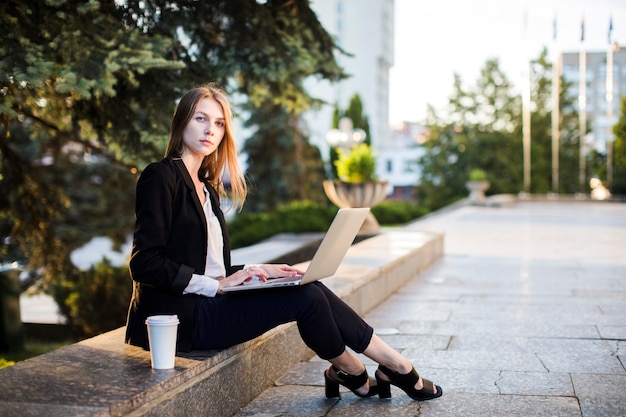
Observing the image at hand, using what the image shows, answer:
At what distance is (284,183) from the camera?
99.2 ft

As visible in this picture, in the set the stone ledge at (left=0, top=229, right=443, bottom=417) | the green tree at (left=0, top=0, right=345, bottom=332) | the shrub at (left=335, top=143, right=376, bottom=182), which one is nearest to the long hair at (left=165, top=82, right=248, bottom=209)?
the stone ledge at (left=0, top=229, right=443, bottom=417)

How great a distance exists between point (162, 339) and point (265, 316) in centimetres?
56

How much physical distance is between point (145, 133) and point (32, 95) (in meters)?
1.02

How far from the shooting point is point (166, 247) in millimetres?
3451

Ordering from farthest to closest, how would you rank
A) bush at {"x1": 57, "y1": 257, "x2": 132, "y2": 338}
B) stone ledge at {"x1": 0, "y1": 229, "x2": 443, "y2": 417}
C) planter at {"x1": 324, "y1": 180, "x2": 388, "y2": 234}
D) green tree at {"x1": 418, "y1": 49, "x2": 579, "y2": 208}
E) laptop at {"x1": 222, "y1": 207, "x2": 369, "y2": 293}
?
green tree at {"x1": 418, "y1": 49, "x2": 579, "y2": 208}, planter at {"x1": 324, "y1": 180, "x2": 388, "y2": 234}, bush at {"x1": 57, "y1": 257, "x2": 132, "y2": 338}, laptop at {"x1": 222, "y1": 207, "x2": 369, "y2": 293}, stone ledge at {"x1": 0, "y1": 229, "x2": 443, "y2": 417}

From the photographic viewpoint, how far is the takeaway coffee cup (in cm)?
311

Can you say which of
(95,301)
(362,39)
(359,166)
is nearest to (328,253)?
(95,301)

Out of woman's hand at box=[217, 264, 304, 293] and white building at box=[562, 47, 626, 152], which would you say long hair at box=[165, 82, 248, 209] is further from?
white building at box=[562, 47, 626, 152]

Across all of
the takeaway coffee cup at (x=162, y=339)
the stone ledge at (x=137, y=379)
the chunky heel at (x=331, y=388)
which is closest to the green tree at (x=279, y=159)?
the stone ledge at (x=137, y=379)

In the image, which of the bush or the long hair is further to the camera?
the bush

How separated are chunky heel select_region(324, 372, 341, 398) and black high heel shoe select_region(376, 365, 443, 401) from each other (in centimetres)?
19

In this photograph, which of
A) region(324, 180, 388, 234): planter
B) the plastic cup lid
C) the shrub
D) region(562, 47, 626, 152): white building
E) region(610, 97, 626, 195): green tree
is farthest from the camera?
region(610, 97, 626, 195): green tree

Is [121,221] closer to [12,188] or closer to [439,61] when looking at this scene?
[12,188]

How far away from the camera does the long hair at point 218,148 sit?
12.1 ft
